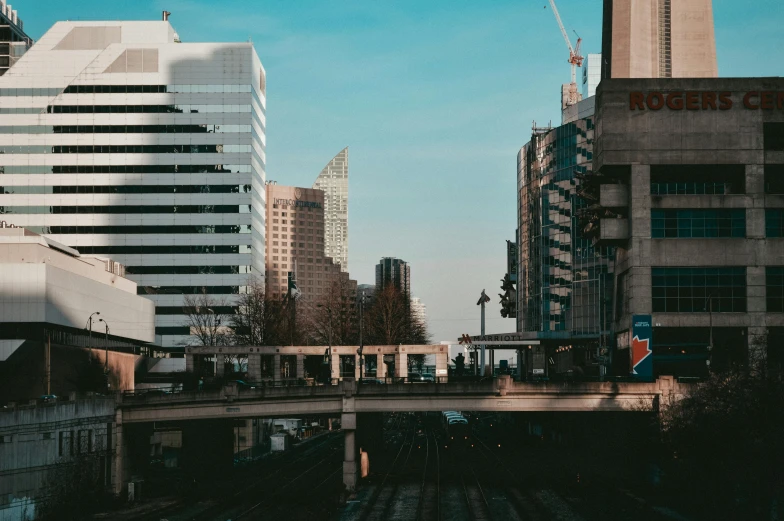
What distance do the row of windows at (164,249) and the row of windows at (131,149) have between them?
17913 millimetres

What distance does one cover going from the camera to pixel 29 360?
111 meters

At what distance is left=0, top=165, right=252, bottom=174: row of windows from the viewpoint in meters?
196

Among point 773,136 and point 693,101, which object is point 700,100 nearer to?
point 693,101

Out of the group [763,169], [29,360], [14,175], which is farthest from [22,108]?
[763,169]

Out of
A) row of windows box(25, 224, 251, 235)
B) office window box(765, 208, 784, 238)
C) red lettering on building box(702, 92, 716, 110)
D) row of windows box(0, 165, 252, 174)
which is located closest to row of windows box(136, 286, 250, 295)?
row of windows box(25, 224, 251, 235)

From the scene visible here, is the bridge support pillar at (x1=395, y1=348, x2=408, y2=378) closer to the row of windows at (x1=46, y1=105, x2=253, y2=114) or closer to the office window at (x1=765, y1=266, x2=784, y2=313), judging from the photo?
the office window at (x1=765, y1=266, x2=784, y2=313)

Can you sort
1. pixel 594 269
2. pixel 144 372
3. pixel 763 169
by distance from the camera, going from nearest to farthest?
pixel 763 169 < pixel 144 372 < pixel 594 269

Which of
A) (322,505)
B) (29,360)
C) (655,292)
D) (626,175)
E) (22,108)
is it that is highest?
Result: (22,108)

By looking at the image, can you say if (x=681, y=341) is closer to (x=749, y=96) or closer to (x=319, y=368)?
(x=749, y=96)

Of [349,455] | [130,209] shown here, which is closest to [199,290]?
[130,209]

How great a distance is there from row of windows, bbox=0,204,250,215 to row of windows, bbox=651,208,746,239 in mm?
105254

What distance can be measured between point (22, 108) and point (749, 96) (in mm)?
140303

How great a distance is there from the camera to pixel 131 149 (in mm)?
196250

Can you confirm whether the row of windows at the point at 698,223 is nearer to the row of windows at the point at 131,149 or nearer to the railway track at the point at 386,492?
the railway track at the point at 386,492
